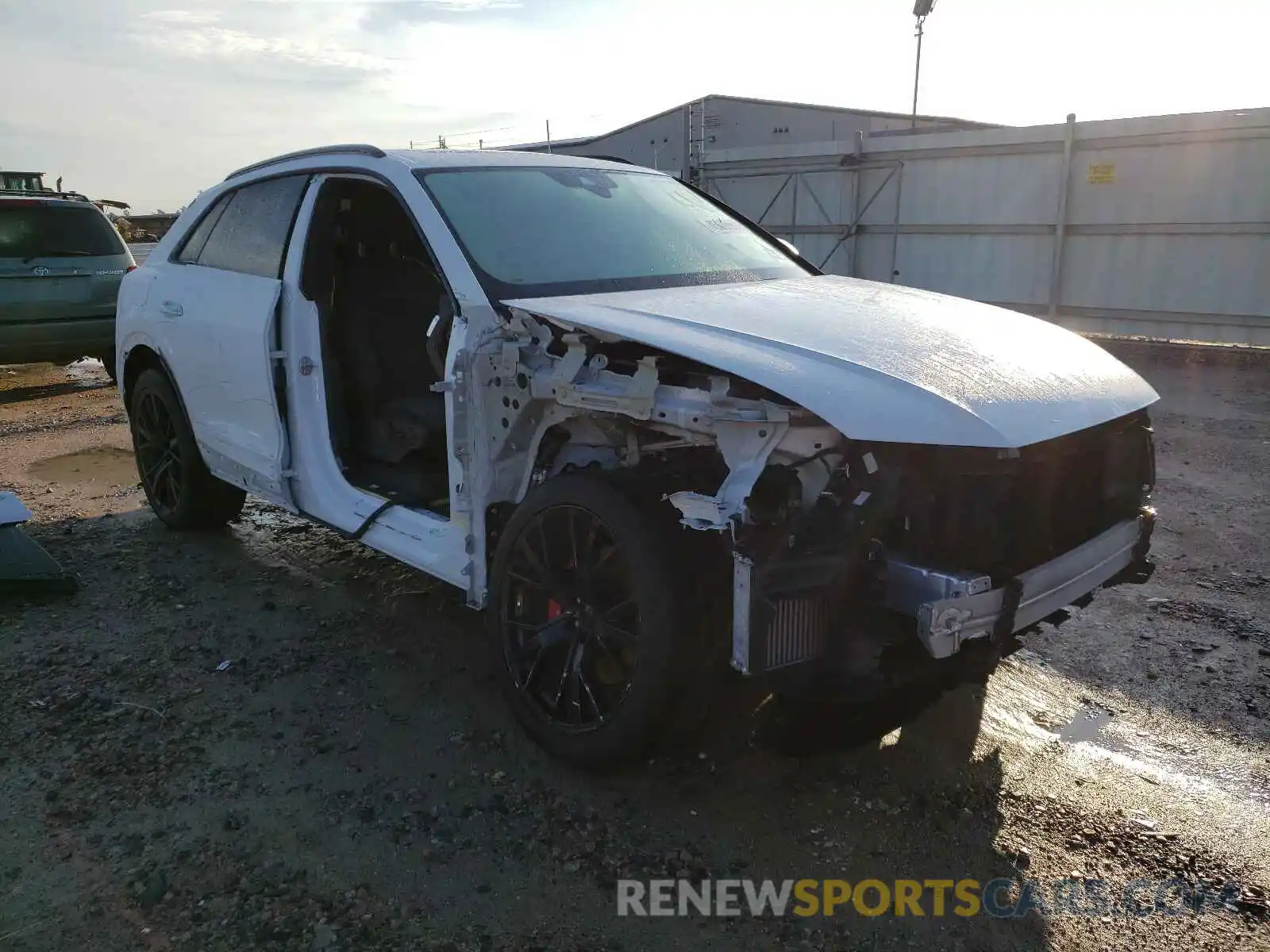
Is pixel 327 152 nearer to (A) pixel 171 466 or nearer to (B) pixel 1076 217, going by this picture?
(A) pixel 171 466

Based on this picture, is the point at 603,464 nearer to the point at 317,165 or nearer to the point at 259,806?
the point at 259,806

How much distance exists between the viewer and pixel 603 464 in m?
3.09

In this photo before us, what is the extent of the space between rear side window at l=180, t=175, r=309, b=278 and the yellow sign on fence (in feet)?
31.9

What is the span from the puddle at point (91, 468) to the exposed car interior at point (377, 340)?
2.89 meters

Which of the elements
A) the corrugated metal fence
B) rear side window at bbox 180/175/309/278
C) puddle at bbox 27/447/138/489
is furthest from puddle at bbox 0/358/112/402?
the corrugated metal fence

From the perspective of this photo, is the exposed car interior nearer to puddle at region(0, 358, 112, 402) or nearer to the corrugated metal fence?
puddle at region(0, 358, 112, 402)

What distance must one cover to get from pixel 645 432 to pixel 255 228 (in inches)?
98.4

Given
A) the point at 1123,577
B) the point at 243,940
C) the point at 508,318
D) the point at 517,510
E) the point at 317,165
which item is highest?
the point at 317,165

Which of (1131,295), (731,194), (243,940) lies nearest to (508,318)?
(243,940)

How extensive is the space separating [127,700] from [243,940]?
148 centimetres

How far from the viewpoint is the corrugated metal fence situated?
33.7 feet

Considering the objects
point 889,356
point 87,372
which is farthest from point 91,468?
point 889,356

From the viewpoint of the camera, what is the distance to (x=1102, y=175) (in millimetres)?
10977

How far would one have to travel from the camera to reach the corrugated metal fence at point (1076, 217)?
10281 millimetres
